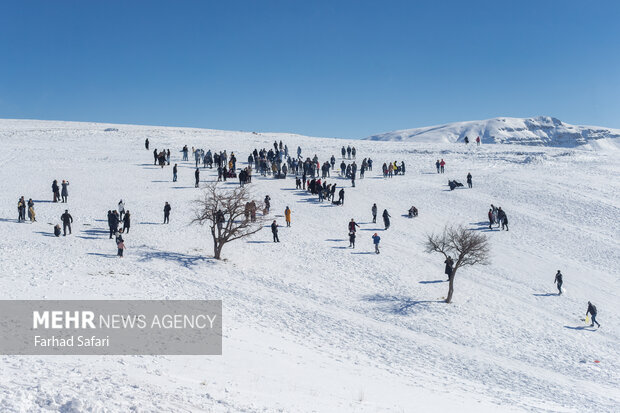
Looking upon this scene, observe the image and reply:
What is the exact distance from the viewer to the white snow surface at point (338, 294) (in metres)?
10.1

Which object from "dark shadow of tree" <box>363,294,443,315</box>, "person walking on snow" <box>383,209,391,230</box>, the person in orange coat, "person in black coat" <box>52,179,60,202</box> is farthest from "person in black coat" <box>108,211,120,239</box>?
"person walking on snow" <box>383,209,391,230</box>

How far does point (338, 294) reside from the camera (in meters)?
20.1

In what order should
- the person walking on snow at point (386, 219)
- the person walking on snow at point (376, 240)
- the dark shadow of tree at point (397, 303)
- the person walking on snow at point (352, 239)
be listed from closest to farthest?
the dark shadow of tree at point (397, 303) < the person walking on snow at point (376, 240) < the person walking on snow at point (352, 239) < the person walking on snow at point (386, 219)

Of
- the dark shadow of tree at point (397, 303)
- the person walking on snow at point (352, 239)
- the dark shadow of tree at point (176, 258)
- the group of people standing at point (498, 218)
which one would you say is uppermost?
the group of people standing at point (498, 218)

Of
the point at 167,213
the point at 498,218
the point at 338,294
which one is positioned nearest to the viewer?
the point at 338,294

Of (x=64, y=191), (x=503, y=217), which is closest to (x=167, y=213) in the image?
(x=64, y=191)

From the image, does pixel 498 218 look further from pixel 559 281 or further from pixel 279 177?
pixel 279 177

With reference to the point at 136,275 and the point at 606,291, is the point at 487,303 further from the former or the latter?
the point at 136,275

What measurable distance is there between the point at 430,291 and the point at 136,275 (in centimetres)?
1328

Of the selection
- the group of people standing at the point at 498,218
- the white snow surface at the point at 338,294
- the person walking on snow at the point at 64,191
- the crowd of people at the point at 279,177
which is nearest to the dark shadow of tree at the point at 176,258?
the white snow surface at the point at 338,294

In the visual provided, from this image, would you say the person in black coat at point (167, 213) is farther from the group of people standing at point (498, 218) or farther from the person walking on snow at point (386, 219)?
the group of people standing at point (498, 218)

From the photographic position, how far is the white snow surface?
10.1 metres

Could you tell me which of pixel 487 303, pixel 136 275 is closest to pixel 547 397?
pixel 487 303

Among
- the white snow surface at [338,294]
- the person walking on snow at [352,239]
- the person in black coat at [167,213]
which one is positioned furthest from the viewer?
the person in black coat at [167,213]
